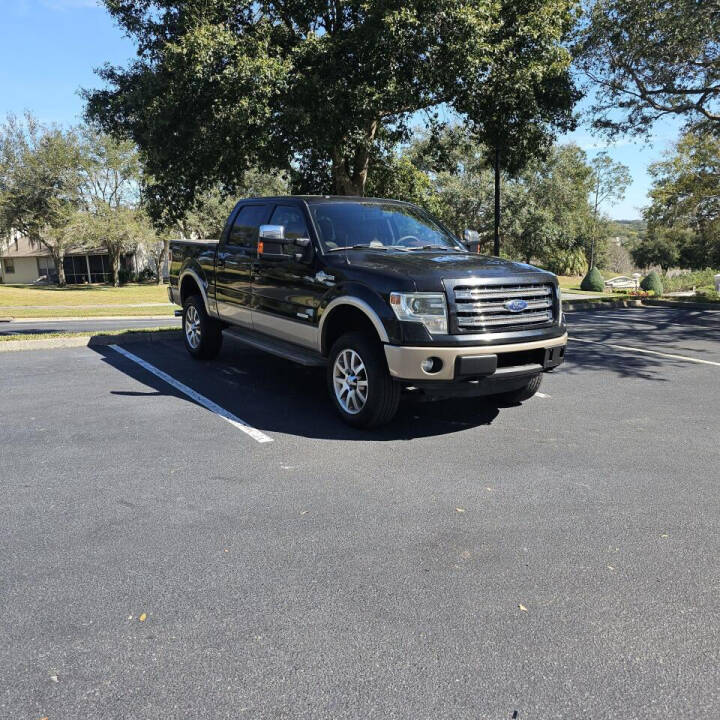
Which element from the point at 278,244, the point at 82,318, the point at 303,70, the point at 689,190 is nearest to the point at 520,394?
the point at 278,244

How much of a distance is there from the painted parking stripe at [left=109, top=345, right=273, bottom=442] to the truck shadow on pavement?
2.4 inches

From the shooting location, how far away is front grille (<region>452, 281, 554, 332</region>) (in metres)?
4.98

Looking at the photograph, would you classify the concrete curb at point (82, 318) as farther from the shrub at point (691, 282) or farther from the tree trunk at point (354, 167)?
the shrub at point (691, 282)

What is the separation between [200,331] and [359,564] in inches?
227

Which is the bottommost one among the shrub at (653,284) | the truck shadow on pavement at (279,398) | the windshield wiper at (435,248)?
the truck shadow on pavement at (279,398)

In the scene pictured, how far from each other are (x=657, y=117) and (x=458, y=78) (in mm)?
7867

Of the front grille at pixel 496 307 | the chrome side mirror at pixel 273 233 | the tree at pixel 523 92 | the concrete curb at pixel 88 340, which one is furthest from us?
the tree at pixel 523 92

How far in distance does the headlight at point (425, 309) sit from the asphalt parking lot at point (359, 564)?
101cm

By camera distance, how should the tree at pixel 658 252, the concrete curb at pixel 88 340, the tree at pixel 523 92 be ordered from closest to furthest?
the concrete curb at pixel 88 340 < the tree at pixel 523 92 < the tree at pixel 658 252

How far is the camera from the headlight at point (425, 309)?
491 cm

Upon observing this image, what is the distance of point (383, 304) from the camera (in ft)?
16.5

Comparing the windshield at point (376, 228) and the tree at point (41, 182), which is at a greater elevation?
the tree at point (41, 182)

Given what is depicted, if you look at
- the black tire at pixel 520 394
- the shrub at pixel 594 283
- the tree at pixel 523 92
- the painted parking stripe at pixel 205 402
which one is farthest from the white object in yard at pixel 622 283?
the painted parking stripe at pixel 205 402

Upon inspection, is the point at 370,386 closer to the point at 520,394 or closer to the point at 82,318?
the point at 520,394
